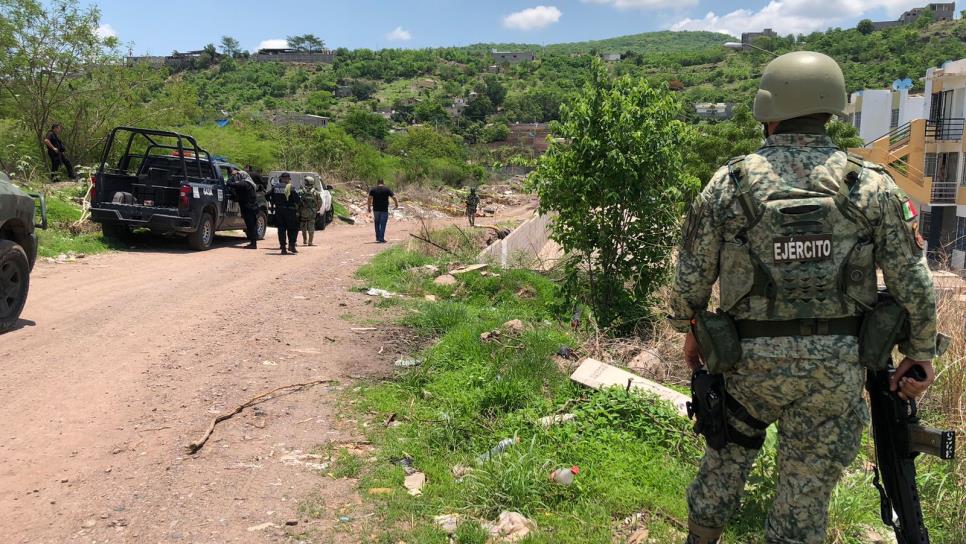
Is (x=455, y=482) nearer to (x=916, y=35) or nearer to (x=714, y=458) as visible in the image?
(x=714, y=458)

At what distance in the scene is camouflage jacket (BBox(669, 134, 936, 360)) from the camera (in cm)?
259

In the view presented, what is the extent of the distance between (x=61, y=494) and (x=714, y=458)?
324 cm

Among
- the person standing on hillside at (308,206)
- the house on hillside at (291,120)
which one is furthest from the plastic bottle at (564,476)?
the house on hillside at (291,120)

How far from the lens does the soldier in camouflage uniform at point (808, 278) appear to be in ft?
8.49

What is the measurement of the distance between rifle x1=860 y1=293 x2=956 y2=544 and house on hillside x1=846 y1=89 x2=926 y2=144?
160ft

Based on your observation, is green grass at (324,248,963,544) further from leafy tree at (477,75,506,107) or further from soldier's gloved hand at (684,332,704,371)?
leafy tree at (477,75,506,107)

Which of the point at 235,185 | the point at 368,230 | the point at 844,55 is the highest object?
the point at 844,55

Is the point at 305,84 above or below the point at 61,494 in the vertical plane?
above

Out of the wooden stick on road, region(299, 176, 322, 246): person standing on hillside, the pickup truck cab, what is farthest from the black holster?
the pickup truck cab

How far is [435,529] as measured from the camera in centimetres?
353

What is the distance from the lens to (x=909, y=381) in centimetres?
267

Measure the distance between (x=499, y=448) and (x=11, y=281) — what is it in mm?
5021

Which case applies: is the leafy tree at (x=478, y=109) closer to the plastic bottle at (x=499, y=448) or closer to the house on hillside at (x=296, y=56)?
the house on hillside at (x=296, y=56)

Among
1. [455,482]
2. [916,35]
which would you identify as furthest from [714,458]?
[916,35]
